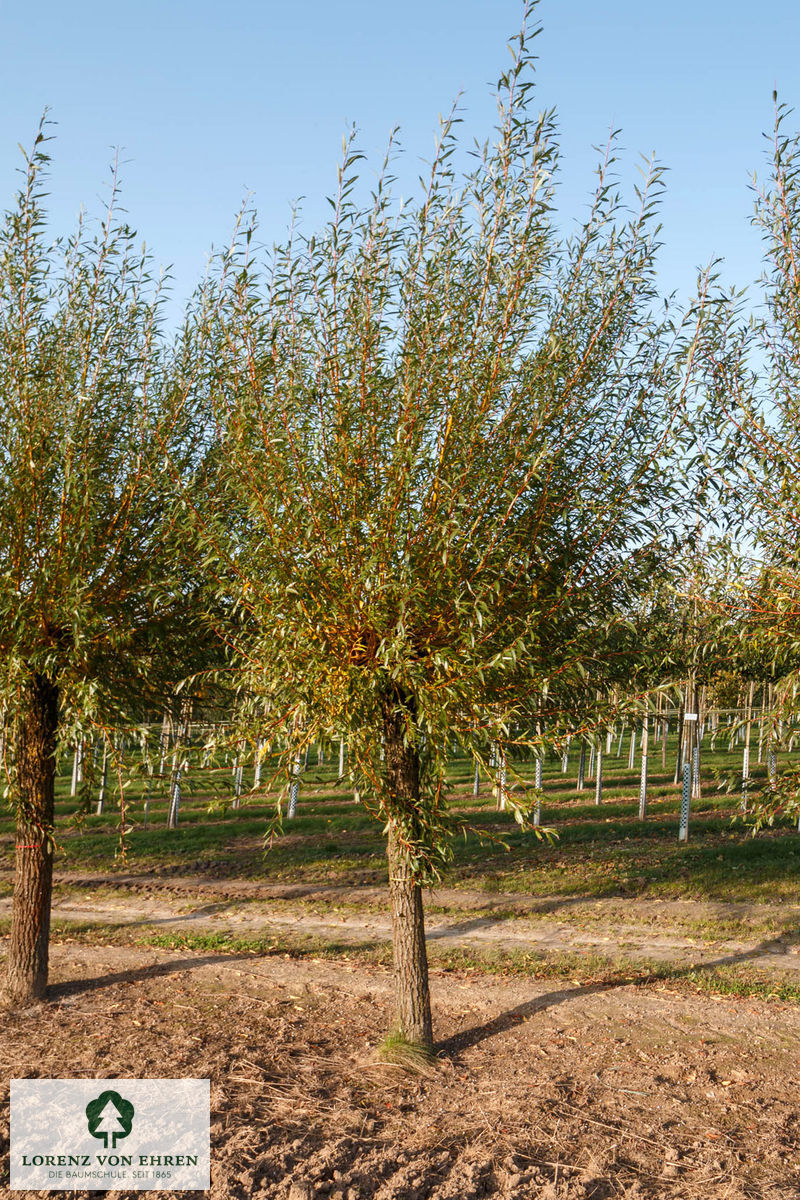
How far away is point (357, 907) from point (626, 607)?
8.92 metres

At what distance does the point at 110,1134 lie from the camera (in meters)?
5.78

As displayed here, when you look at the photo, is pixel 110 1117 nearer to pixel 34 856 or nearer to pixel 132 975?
pixel 34 856

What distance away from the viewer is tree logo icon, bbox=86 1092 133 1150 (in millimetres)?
5777

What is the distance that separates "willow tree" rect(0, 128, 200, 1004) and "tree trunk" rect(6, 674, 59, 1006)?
91 mm

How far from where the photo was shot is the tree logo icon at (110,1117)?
5777 mm

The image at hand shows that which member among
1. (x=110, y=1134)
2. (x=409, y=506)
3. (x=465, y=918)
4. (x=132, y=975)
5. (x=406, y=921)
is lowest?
(x=465, y=918)

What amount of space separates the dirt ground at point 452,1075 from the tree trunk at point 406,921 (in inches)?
16.5

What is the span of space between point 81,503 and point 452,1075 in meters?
5.83

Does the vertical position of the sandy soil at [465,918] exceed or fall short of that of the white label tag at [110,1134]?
it falls short

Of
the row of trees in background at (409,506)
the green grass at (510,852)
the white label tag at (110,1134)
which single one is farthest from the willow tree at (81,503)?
the green grass at (510,852)

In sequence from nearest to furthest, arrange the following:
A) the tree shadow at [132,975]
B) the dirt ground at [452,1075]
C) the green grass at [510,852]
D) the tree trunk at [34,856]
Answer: the dirt ground at [452,1075], the tree trunk at [34,856], the tree shadow at [132,975], the green grass at [510,852]

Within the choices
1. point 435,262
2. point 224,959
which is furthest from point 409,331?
point 224,959

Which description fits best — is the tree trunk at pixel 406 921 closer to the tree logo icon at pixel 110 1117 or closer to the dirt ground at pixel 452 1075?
the dirt ground at pixel 452 1075

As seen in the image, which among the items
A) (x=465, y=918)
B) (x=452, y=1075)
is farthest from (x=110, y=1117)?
(x=465, y=918)
